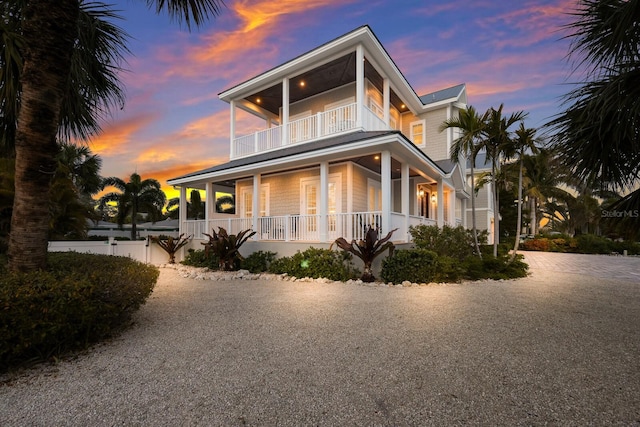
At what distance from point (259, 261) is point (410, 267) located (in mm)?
4695

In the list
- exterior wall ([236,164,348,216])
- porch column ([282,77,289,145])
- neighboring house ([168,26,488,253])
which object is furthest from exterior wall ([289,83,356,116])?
exterior wall ([236,164,348,216])

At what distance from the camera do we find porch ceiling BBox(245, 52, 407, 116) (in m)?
10.7

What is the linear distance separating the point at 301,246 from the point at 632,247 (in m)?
21.7

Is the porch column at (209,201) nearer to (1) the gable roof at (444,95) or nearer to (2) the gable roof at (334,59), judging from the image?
(2) the gable roof at (334,59)

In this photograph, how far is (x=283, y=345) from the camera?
3.38m

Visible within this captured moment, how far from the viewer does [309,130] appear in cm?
1086

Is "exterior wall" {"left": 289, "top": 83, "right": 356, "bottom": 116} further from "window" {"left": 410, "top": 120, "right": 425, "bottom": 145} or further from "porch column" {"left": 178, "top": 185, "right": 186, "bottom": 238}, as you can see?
"porch column" {"left": 178, "top": 185, "right": 186, "bottom": 238}

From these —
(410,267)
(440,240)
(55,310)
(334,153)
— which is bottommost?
(410,267)

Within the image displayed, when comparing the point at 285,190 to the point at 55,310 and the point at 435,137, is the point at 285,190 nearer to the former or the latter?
the point at 435,137

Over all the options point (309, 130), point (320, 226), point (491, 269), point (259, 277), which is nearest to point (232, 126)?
point (309, 130)

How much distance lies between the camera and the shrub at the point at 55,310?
2648 millimetres

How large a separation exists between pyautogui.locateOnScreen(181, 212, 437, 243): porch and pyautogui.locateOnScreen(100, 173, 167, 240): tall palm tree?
13362 millimetres

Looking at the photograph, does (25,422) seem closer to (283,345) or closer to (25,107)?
(283,345)

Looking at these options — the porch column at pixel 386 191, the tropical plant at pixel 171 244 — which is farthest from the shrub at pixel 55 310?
the tropical plant at pixel 171 244
